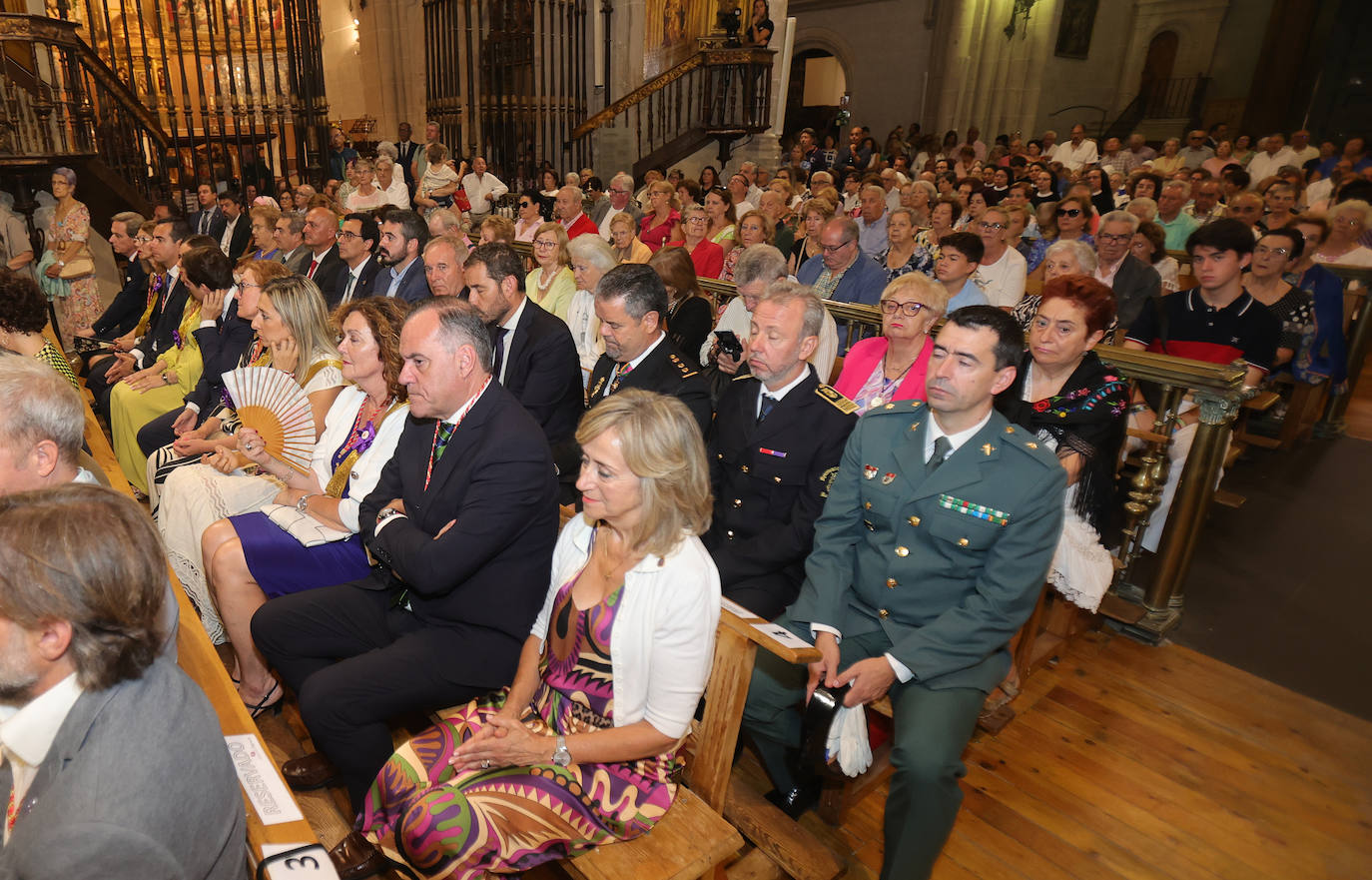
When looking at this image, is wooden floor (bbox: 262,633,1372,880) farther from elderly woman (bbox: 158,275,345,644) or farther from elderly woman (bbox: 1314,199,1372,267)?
elderly woman (bbox: 1314,199,1372,267)

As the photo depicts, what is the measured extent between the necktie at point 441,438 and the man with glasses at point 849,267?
2.88 meters

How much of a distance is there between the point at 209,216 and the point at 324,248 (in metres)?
3.66

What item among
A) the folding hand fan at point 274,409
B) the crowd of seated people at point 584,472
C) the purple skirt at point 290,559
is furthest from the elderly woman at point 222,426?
the purple skirt at point 290,559

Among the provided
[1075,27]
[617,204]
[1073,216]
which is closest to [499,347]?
[1073,216]

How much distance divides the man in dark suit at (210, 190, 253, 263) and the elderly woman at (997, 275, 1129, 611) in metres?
7.68

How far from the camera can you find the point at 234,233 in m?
7.80

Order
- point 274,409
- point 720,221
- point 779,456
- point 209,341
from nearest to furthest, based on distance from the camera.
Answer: point 779,456
point 274,409
point 209,341
point 720,221

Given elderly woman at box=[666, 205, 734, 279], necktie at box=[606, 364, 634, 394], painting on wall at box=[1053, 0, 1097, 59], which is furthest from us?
painting on wall at box=[1053, 0, 1097, 59]

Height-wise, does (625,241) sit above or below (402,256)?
above

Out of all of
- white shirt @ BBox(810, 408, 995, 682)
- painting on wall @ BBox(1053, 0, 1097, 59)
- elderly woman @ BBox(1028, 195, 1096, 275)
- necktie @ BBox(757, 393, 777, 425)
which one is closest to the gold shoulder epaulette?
necktie @ BBox(757, 393, 777, 425)

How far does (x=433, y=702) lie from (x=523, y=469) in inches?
25.6

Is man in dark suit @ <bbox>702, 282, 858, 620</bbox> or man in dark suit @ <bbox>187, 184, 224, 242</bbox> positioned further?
man in dark suit @ <bbox>187, 184, 224, 242</bbox>

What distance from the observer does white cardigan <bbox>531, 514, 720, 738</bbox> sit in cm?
163

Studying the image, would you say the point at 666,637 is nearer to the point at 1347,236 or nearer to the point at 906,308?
the point at 906,308
